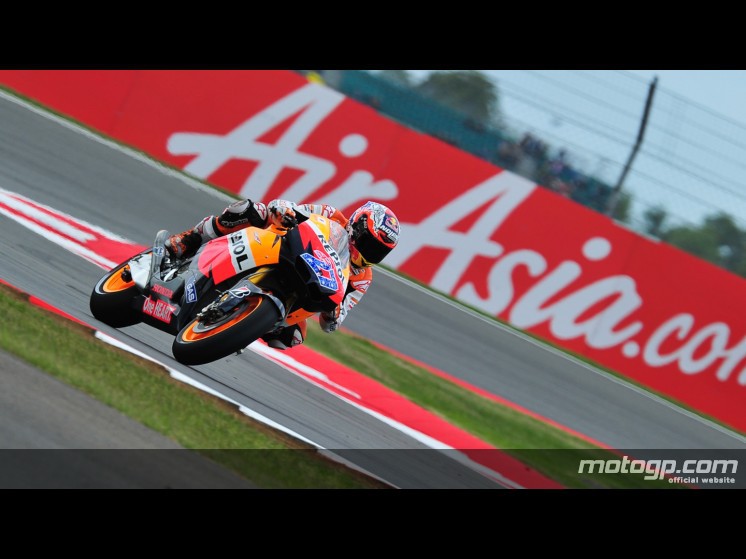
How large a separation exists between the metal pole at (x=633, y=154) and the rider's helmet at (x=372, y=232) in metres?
7.68

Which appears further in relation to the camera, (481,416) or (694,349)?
(694,349)

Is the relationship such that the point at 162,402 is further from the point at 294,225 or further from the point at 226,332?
the point at 294,225

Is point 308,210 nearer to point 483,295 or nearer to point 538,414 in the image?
point 538,414

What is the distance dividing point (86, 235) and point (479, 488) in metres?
5.01

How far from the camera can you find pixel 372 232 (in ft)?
21.6

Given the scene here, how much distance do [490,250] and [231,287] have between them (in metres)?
7.70

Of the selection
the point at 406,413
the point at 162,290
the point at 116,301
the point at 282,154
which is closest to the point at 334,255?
the point at 162,290

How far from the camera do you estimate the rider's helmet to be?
21.6ft

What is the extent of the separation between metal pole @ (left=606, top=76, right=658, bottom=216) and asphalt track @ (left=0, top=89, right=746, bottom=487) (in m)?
2.32

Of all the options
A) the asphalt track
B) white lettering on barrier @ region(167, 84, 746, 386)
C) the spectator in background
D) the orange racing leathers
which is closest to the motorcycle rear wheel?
the orange racing leathers

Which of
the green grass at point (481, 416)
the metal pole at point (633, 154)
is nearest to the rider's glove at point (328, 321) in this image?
the green grass at point (481, 416)

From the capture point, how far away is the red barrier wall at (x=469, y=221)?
44.2 ft

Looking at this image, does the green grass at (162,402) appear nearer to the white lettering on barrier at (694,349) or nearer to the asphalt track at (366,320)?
the asphalt track at (366,320)

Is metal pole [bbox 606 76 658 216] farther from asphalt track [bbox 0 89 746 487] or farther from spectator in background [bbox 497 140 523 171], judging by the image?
asphalt track [bbox 0 89 746 487]
